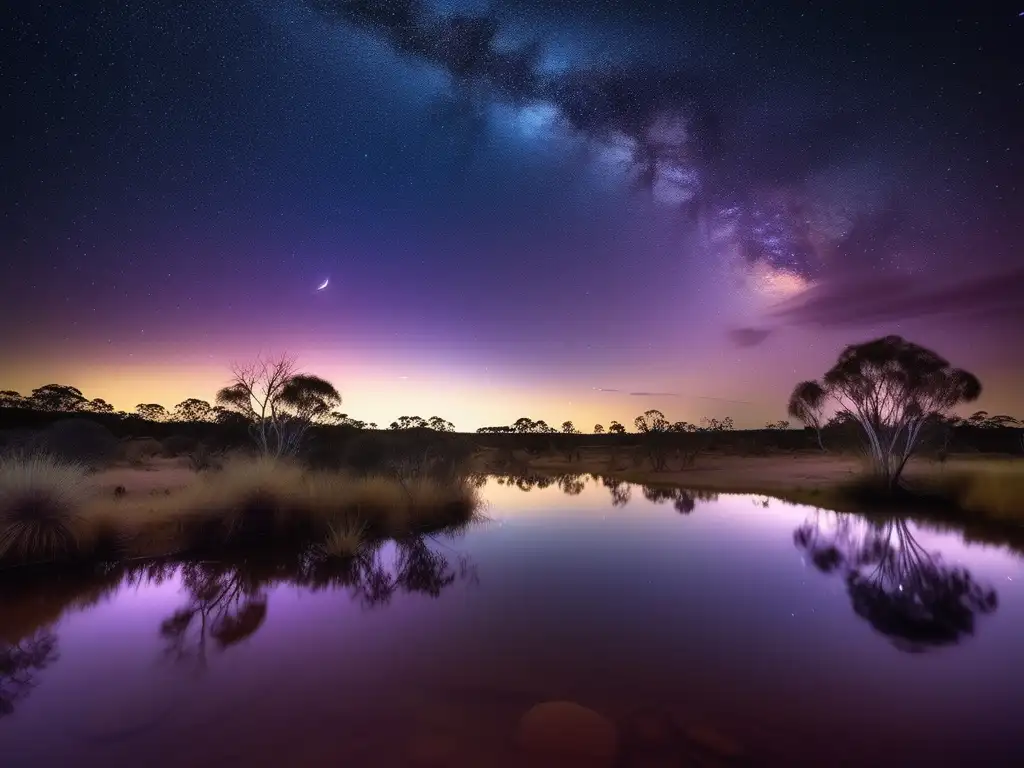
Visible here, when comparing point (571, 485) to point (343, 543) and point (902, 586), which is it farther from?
point (902, 586)

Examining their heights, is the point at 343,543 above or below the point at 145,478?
below

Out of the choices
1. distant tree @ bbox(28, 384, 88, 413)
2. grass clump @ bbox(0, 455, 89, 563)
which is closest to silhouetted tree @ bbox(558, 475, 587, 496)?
grass clump @ bbox(0, 455, 89, 563)

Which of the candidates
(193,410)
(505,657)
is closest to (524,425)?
(193,410)

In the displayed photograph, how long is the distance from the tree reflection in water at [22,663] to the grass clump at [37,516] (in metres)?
3.56

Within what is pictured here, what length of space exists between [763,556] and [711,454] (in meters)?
38.3

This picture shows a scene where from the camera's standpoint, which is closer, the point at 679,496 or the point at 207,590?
the point at 207,590

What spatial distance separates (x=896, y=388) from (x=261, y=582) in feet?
78.7

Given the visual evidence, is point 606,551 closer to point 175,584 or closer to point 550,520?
point 550,520

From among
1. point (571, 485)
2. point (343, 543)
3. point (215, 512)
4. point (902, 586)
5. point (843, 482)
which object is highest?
point (843, 482)

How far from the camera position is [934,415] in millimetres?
22125

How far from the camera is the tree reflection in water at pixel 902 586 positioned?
24.1 feet

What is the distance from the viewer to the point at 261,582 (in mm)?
9312

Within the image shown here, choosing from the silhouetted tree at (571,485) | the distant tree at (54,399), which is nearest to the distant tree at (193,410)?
the distant tree at (54,399)

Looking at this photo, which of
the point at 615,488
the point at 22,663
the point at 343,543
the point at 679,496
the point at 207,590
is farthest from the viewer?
the point at 615,488
